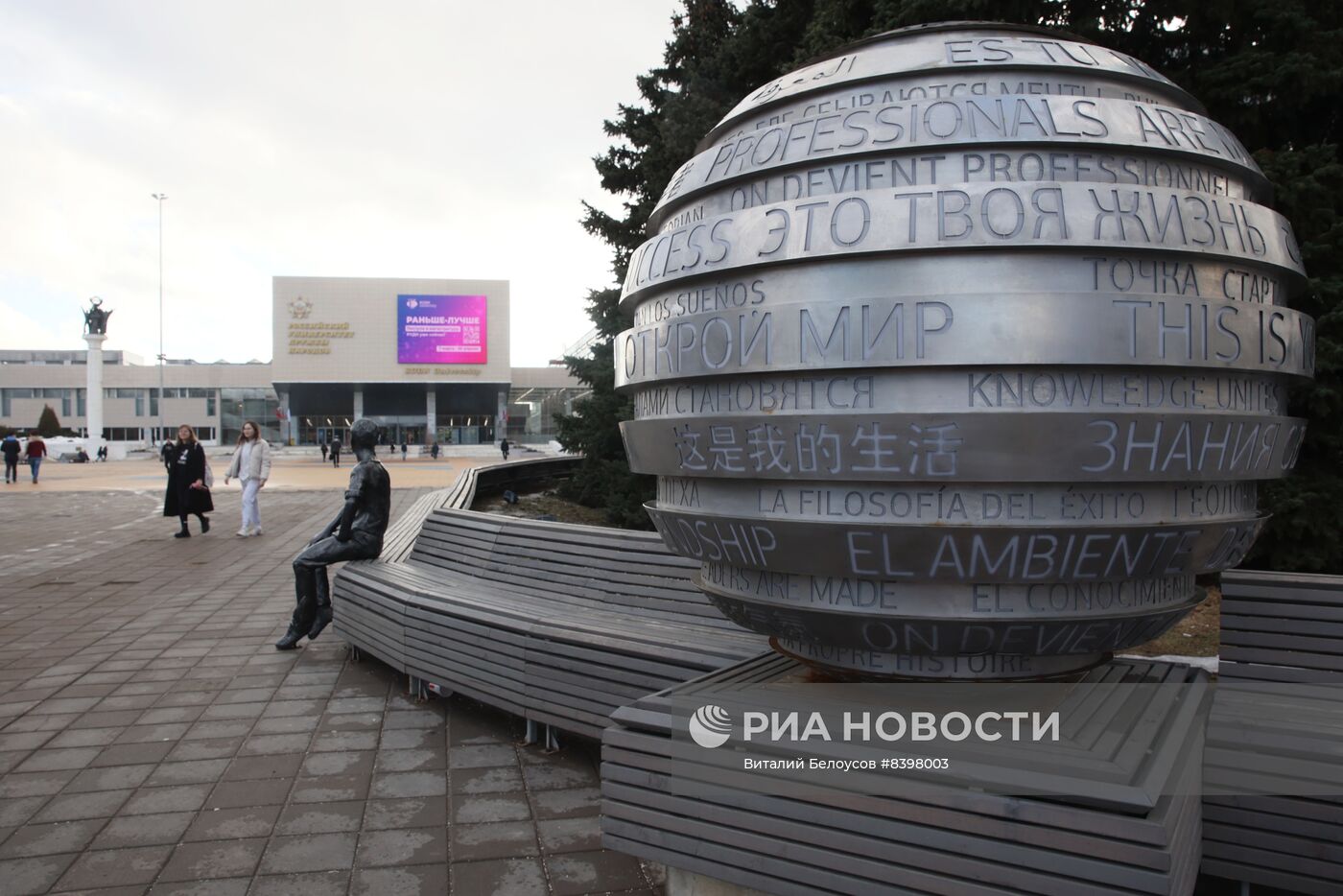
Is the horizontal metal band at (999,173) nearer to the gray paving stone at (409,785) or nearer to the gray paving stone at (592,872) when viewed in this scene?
the gray paving stone at (592,872)

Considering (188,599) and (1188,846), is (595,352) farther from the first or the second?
(1188,846)

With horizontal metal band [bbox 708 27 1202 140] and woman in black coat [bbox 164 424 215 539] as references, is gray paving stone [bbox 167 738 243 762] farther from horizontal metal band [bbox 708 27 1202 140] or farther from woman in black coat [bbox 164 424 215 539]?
woman in black coat [bbox 164 424 215 539]

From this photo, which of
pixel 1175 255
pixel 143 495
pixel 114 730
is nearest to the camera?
pixel 1175 255

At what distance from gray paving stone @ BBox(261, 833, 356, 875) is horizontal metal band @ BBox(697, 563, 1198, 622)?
188 cm

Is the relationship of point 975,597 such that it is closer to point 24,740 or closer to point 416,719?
point 416,719

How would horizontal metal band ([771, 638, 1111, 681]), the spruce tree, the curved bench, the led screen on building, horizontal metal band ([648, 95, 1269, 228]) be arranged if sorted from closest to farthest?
horizontal metal band ([648, 95, 1269, 228]) → horizontal metal band ([771, 638, 1111, 681]) → the curved bench → the spruce tree → the led screen on building

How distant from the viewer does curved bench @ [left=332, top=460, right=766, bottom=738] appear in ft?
12.4

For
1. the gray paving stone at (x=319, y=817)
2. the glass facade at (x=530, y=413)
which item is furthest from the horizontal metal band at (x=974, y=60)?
the glass facade at (x=530, y=413)

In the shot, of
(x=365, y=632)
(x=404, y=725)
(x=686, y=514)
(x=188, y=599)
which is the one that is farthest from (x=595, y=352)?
(x=686, y=514)

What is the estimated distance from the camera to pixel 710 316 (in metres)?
2.25

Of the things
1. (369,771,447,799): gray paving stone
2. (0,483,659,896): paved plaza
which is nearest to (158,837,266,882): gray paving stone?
(0,483,659,896): paved plaza

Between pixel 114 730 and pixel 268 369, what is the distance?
3063 inches

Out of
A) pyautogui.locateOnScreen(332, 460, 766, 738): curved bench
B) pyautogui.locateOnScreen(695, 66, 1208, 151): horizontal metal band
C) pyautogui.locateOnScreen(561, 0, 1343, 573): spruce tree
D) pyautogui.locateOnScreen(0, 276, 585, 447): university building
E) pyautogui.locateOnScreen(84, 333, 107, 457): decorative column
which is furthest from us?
pyautogui.locateOnScreen(0, 276, 585, 447): university building

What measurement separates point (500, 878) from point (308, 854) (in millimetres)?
718
